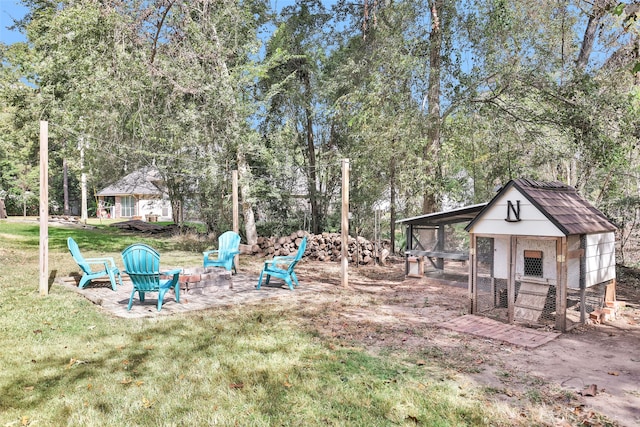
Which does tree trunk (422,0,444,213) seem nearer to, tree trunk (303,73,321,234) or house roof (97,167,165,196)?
tree trunk (303,73,321,234)

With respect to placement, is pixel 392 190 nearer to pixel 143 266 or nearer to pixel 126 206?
pixel 143 266

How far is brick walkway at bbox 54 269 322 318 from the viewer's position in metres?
5.80

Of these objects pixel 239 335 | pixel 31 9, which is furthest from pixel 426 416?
pixel 31 9

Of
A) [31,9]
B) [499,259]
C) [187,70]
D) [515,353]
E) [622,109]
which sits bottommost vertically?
[515,353]

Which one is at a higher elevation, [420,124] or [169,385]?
[420,124]

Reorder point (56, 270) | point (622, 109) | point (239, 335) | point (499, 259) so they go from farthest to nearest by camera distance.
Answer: point (56, 270) < point (622, 109) < point (499, 259) < point (239, 335)

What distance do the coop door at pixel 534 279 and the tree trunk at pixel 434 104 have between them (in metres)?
4.67

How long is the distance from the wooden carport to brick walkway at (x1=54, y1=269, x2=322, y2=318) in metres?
2.44

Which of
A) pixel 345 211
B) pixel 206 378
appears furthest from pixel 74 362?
pixel 345 211

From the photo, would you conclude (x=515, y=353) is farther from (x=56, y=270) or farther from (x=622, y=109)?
(x=56, y=270)

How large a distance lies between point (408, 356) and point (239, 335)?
1910 mm

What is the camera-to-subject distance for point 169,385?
10.8 feet

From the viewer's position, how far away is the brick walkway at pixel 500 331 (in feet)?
15.1

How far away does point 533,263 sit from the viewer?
17.8 ft
